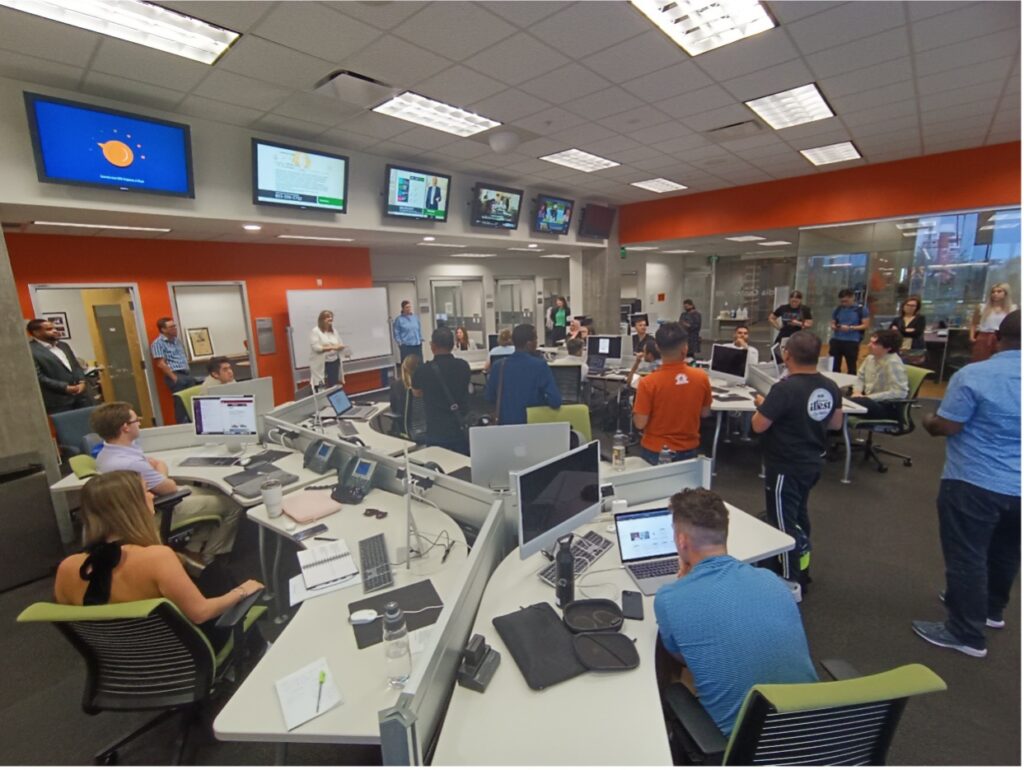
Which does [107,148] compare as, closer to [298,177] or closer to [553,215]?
[298,177]

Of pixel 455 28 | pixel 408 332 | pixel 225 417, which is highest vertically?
pixel 455 28

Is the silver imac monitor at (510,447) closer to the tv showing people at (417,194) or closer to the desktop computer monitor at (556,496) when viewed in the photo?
the desktop computer monitor at (556,496)

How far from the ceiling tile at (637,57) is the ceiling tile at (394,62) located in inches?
43.4

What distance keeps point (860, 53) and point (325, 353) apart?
6.68m

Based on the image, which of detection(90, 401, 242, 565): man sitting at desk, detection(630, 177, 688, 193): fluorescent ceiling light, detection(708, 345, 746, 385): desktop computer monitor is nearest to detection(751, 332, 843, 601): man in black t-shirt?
detection(708, 345, 746, 385): desktop computer monitor

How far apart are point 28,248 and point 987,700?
8.97 m

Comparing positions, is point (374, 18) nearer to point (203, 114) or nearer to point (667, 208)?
point (203, 114)

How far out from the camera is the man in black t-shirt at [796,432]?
252cm

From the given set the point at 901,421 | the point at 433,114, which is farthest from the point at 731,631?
the point at 433,114

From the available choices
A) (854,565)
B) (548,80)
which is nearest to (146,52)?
(548,80)

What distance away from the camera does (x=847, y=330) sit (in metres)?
6.26

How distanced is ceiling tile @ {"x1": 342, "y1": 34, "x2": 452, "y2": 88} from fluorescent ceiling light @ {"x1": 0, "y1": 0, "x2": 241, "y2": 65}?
2.48 feet

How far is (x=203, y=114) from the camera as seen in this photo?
13.0 feet

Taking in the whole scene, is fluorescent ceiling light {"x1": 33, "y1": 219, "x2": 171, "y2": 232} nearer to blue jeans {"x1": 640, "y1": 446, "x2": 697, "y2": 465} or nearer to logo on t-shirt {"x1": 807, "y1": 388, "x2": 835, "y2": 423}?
blue jeans {"x1": 640, "y1": 446, "x2": 697, "y2": 465}
